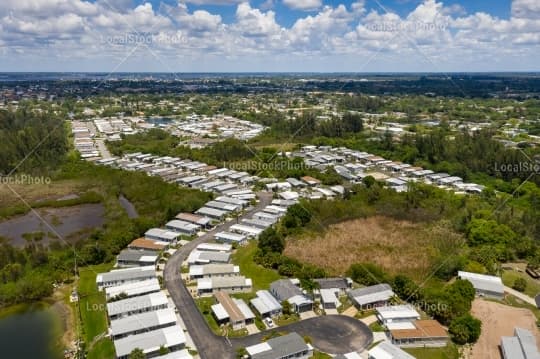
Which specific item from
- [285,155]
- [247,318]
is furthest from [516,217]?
[285,155]

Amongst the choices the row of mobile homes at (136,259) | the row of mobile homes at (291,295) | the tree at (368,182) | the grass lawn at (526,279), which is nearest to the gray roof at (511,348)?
the grass lawn at (526,279)

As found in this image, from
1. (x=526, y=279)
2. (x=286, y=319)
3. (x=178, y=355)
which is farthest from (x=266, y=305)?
(x=526, y=279)

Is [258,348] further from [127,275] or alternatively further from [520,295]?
[520,295]

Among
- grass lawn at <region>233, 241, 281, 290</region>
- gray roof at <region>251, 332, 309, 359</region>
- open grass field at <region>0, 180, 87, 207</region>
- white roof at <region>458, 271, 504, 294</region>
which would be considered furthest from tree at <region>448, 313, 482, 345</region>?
open grass field at <region>0, 180, 87, 207</region>

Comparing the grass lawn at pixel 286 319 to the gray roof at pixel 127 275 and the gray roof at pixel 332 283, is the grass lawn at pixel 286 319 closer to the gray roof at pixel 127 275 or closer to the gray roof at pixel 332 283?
the gray roof at pixel 332 283

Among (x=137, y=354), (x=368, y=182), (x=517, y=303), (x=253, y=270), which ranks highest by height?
(x=368, y=182)
